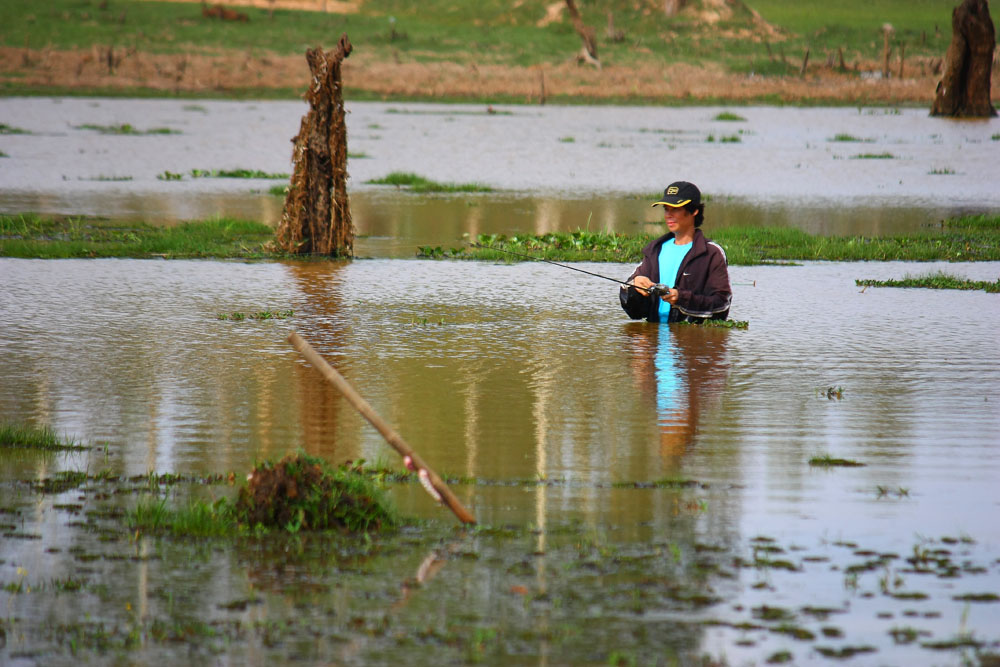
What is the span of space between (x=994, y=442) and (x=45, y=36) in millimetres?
61061

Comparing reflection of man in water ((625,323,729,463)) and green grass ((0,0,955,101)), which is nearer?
reflection of man in water ((625,323,729,463))

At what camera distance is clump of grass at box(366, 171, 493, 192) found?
23.0 meters

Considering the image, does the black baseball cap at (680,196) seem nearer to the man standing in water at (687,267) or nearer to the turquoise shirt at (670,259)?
the man standing in water at (687,267)

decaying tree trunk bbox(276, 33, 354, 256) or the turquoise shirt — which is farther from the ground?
decaying tree trunk bbox(276, 33, 354, 256)

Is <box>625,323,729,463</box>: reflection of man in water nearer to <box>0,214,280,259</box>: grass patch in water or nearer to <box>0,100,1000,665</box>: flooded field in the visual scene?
<box>0,100,1000,665</box>: flooded field

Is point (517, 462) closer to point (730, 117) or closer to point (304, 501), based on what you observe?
point (304, 501)

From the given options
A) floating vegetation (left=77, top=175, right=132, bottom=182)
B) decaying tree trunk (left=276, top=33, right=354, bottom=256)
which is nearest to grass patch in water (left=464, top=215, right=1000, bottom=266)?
decaying tree trunk (left=276, top=33, right=354, bottom=256)

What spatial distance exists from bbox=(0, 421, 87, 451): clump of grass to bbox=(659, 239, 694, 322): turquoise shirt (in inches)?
205

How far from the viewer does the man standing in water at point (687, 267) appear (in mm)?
10641

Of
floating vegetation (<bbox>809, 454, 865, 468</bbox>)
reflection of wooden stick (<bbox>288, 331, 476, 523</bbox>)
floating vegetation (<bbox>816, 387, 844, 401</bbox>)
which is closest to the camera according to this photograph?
reflection of wooden stick (<bbox>288, 331, 476, 523</bbox>)

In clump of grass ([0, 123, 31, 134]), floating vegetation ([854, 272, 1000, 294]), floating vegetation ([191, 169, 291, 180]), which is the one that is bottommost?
floating vegetation ([854, 272, 1000, 294])

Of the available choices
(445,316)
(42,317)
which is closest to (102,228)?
(42,317)

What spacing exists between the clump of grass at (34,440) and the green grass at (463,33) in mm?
47881

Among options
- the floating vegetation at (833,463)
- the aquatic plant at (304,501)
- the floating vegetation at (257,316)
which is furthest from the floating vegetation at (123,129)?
the aquatic plant at (304,501)
